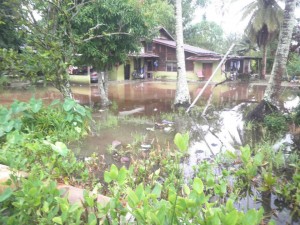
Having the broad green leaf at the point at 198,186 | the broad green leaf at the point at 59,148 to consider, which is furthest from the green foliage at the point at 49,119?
the broad green leaf at the point at 198,186

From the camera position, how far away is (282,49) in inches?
306

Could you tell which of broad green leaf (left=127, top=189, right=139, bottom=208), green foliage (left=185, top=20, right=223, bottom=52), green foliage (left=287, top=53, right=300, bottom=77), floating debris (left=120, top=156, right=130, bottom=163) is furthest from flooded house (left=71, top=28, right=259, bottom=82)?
broad green leaf (left=127, top=189, right=139, bottom=208)

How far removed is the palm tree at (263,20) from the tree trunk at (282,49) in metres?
16.6

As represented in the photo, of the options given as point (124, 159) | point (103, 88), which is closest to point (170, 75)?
point (103, 88)

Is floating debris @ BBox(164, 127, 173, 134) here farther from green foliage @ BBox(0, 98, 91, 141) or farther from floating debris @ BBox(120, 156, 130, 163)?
green foliage @ BBox(0, 98, 91, 141)

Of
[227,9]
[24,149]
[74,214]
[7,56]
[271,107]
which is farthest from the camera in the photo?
[227,9]

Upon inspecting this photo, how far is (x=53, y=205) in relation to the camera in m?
1.80

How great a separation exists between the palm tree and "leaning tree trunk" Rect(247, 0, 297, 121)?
16631 mm

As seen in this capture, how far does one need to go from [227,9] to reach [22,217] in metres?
10.2

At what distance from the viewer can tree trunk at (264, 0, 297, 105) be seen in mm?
7633

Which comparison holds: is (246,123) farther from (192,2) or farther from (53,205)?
(192,2)

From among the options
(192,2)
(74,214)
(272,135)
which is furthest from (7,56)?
(192,2)

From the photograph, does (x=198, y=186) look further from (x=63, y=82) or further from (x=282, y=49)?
(x=282, y=49)

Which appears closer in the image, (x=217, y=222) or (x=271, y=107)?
(x=217, y=222)
